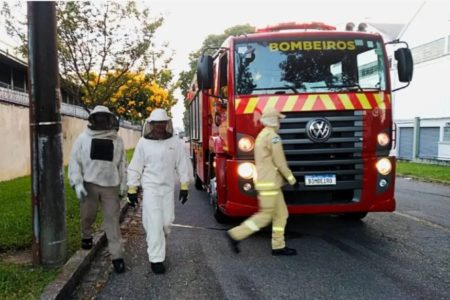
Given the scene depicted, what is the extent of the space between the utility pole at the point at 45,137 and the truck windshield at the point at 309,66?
7.71 ft

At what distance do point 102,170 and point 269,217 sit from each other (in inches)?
77.6

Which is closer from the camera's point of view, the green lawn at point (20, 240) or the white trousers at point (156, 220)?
the green lawn at point (20, 240)

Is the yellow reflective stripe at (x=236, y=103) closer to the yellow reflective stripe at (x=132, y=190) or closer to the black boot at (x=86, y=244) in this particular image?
the yellow reflective stripe at (x=132, y=190)

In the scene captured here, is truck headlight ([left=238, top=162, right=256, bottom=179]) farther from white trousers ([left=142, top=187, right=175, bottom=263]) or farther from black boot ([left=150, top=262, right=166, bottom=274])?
black boot ([left=150, top=262, right=166, bottom=274])

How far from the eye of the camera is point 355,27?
280 inches

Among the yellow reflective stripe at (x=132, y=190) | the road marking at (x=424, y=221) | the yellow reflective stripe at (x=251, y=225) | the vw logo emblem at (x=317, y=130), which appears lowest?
the road marking at (x=424, y=221)

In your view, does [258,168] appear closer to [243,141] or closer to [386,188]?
[243,141]

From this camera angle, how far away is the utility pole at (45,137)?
4.69m

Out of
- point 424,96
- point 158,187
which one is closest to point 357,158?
point 158,187

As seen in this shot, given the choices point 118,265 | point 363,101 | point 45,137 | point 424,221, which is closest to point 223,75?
point 363,101

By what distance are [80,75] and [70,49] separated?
0.91 m

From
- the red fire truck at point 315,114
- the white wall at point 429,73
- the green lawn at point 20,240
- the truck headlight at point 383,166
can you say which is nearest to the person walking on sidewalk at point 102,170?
the green lawn at point 20,240

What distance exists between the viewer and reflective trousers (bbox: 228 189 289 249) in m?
5.44

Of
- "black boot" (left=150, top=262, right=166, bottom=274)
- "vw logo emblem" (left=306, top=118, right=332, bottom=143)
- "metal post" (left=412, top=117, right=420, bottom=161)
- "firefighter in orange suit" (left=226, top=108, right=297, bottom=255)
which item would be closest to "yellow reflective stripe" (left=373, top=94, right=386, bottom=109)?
"vw logo emblem" (left=306, top=118, right=332, bottom=143)
